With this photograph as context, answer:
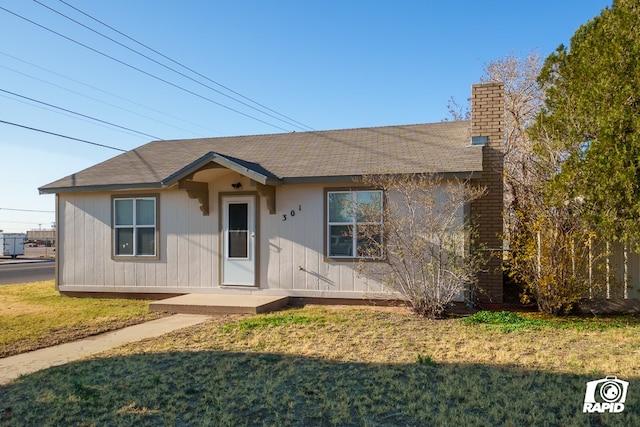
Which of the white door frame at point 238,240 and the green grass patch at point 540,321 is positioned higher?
the white door frame at point 238,240

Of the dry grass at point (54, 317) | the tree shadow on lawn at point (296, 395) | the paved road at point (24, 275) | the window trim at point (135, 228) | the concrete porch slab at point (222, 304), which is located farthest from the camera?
the paved road at point (24, 275)

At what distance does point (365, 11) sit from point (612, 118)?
10440 mm

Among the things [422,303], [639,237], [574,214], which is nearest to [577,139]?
[574,214]

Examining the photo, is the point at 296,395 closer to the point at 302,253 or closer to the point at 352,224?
the point at 352,224

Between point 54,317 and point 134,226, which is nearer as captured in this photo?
point 54,317

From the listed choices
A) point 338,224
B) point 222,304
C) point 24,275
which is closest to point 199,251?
point 222,304

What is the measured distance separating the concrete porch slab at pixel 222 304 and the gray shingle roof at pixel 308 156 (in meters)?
2.46

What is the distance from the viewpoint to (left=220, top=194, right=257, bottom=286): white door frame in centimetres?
1053

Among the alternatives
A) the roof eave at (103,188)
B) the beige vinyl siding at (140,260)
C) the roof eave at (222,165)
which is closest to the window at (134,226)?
the beige vinyl siding at (140,260)

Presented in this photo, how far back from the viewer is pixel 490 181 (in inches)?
384

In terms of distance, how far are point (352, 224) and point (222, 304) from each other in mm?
2992

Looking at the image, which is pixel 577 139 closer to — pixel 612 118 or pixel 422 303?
pixel 612 118
